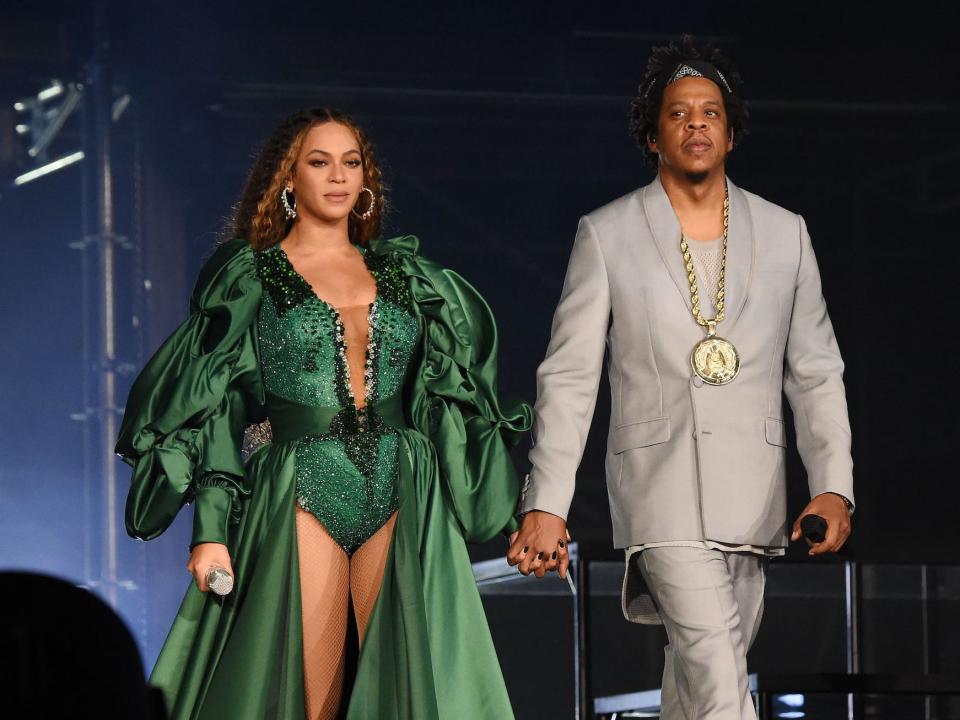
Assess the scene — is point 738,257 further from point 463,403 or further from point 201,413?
point 201,413

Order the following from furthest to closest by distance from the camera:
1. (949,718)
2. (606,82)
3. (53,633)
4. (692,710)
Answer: (606,82) → (949,718) → (692,710) → (53,633)

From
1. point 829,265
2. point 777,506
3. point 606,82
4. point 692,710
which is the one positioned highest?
point 606,82

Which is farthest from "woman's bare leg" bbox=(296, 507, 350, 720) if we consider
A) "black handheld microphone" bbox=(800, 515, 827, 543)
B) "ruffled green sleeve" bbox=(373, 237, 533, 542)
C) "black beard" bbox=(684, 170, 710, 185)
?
"black beard" bbox=(684, 170, 710, 185)

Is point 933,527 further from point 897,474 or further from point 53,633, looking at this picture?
point 53,633

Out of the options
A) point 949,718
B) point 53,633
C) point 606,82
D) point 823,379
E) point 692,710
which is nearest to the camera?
point 53,633

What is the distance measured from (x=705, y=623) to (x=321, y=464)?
768 millimetres

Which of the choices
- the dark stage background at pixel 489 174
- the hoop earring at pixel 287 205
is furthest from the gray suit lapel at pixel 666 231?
the dark stage background at pixel 489 174

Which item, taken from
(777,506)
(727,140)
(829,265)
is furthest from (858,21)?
(777,506)

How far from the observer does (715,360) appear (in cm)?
328

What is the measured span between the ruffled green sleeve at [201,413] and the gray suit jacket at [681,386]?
57 centimetres

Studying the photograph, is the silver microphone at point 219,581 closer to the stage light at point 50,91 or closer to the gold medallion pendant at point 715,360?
the gold medallion pendant at point 715,360

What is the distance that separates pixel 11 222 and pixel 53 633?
4.95 m

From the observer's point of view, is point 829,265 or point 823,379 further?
point 829,265

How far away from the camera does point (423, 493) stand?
3.29 m
